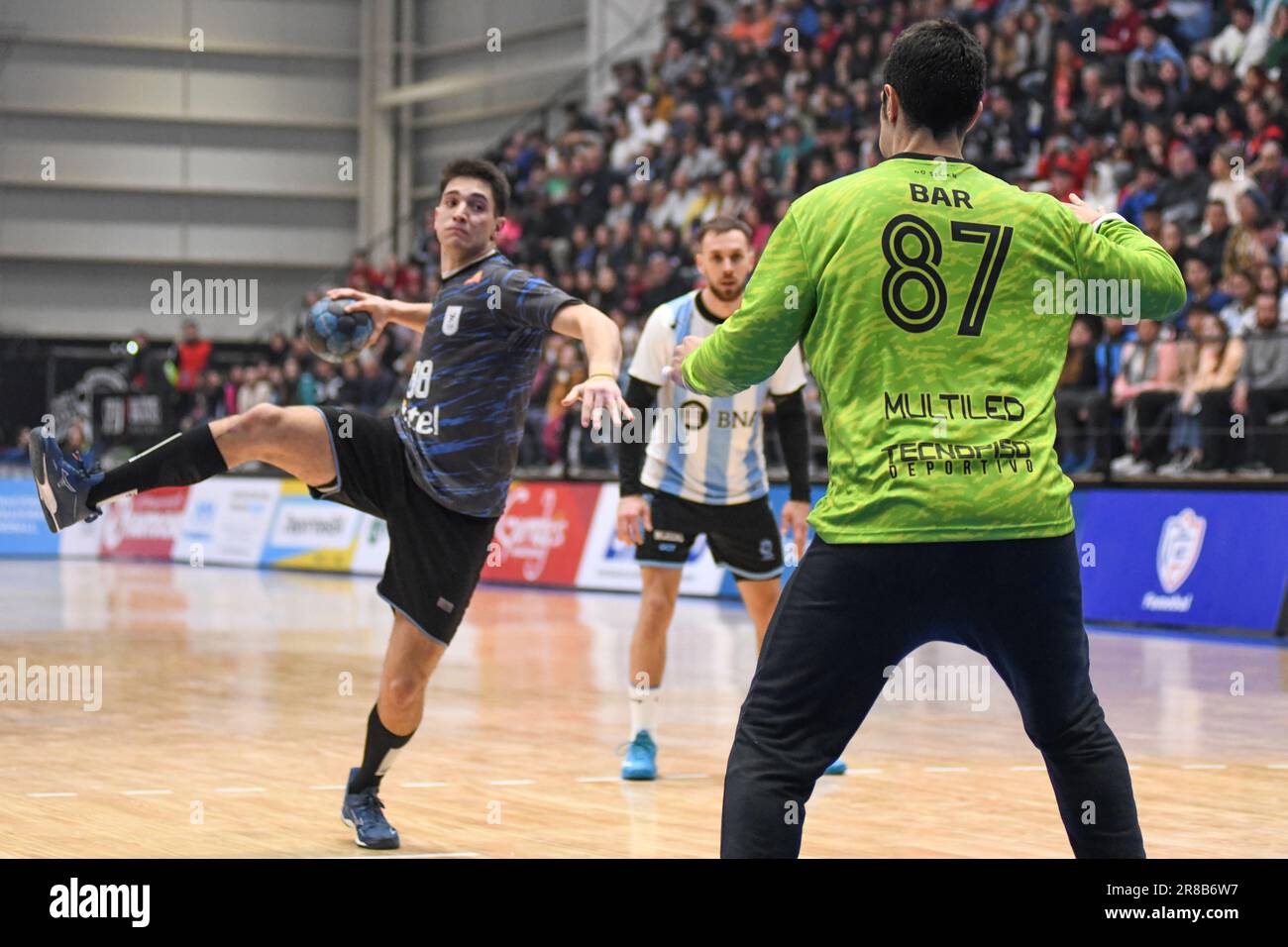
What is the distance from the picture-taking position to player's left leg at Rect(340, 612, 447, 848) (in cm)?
584

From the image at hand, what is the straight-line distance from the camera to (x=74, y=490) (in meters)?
4.98

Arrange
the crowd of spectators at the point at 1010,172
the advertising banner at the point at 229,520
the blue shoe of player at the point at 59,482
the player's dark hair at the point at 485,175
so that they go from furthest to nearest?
the advertising banner at the point at 229,520 < the crowd of spectators at the point at 1010,172 < the player's dark hair at the point at 485,175 < the blue shoe of player at the point at 59,482

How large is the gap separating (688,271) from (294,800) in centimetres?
1474

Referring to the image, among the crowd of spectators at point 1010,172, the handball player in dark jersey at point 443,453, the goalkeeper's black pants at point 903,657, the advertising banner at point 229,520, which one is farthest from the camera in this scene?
the advertising banner at point 229,520

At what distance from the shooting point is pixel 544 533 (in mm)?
19000

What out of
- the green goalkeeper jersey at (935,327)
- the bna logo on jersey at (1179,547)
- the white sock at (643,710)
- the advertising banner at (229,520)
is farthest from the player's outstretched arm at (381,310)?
the advertising banner at (229,520)

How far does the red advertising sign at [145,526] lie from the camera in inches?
944

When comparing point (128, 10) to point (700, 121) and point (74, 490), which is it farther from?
point (74, 490)

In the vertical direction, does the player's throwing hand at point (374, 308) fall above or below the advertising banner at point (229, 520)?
above

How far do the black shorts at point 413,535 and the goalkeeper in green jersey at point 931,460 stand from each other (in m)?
2.27

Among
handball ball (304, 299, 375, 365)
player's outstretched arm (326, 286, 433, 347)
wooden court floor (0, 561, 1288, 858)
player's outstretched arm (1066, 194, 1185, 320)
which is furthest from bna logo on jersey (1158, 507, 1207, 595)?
player's outstretched arm (1066, 194, 1185, 320)

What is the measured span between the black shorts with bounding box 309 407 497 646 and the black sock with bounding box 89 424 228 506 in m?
0.65

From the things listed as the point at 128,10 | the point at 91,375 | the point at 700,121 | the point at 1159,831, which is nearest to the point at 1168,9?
the point at 700,121

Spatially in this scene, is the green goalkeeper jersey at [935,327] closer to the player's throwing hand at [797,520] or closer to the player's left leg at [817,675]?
the player's left leg at [817,675]
